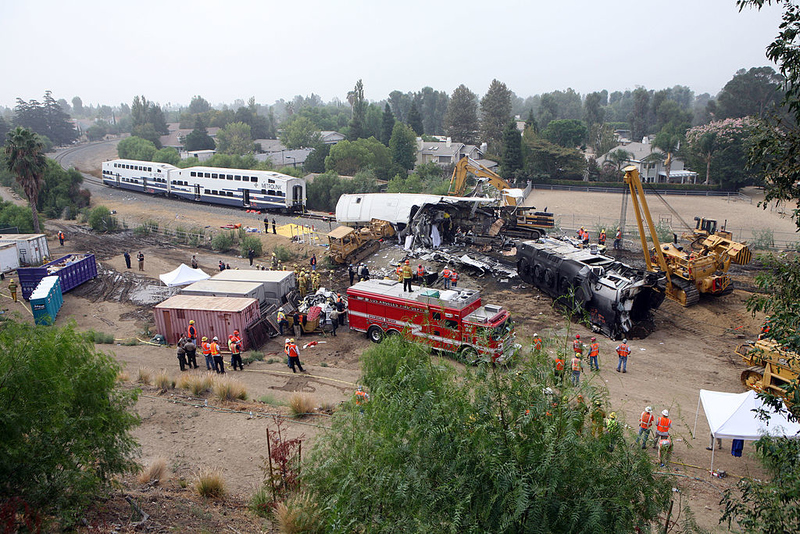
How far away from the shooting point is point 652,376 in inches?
677

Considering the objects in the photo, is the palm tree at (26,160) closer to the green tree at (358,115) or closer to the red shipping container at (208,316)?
the red shipping container at (208,316)

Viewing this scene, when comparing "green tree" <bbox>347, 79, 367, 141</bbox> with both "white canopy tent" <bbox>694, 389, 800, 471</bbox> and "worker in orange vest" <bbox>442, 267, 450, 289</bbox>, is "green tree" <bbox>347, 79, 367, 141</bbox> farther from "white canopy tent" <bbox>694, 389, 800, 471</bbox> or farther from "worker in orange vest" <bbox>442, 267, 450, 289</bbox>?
"white canopy tent" <bbox>694, 389, 800, 471</bbox>

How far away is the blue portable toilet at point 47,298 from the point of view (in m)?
22.7

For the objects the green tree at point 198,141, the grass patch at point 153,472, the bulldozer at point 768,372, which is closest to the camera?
the grass patch at point 153,472

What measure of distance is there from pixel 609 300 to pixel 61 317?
2421cm

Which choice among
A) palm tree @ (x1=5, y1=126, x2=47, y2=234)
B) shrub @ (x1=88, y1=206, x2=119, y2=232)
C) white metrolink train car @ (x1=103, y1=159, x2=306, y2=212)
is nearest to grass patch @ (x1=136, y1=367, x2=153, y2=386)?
white metrolink train car @ (x1=103, y1=159, x2=306, y2=212)

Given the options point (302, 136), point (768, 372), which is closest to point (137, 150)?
point (302, 136)

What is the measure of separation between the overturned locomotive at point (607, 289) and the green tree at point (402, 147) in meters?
50.1

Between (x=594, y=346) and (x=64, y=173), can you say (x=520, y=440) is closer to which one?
(x=594, y=346)

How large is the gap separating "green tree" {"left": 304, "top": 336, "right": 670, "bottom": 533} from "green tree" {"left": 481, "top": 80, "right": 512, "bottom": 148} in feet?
279

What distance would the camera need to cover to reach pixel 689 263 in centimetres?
2281

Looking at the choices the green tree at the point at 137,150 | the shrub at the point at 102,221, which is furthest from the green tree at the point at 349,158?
the green tree at the point at 137,150

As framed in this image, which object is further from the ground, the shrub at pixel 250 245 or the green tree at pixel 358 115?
the green tree at pixel 358 115

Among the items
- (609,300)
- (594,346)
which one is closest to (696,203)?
(609,300)
